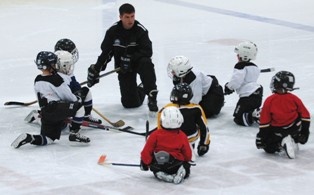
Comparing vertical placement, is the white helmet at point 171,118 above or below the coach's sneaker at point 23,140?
above

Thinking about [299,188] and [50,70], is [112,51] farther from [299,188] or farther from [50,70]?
[299,188]

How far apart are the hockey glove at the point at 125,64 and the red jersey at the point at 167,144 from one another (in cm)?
182

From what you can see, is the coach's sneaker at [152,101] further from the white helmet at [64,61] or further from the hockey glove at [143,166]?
the hockey glove at [143,166]

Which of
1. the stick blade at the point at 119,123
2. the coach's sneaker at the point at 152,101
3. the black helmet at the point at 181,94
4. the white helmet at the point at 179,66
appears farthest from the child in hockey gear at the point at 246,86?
the black helmet at the point at 181,94

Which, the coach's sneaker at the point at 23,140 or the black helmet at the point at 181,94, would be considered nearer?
the black helmet at the point at 181,94

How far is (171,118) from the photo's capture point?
459 cm

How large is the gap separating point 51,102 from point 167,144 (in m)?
1.14

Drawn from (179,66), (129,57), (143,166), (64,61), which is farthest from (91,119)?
(143,166)

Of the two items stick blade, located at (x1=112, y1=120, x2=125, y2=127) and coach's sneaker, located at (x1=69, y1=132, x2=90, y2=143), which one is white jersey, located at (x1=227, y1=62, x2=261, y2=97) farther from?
coach's sneaker, located at (x1=69, y1=132, x2=90, y2=143)

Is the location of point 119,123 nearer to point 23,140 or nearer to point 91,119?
point 91,119

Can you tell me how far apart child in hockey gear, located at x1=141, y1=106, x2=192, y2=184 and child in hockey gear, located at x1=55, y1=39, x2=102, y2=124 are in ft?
4.09

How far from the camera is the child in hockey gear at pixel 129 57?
6277mm

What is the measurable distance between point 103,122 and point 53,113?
0.74 m

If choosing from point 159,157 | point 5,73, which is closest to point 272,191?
point 159,157
